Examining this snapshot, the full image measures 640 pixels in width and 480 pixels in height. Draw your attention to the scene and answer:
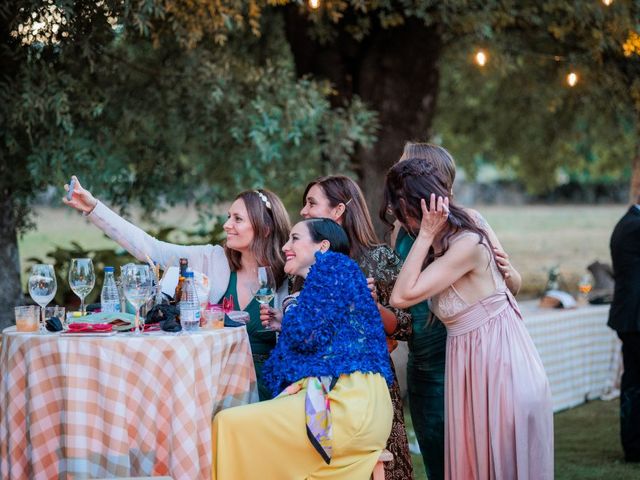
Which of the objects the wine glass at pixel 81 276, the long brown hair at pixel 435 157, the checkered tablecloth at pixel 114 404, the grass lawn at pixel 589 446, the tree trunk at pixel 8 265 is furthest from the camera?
the tree trunk at pixel 8 265

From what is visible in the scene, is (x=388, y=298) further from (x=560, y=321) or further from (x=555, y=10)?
(x=555, y=10)

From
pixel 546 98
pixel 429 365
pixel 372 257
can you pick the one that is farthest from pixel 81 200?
pixel 546 98

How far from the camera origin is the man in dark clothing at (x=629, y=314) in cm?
605

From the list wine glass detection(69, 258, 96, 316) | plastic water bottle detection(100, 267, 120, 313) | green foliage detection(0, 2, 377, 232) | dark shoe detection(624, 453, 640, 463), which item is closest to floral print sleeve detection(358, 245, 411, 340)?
plastic water bottle detection(100, 267, 120, 313)

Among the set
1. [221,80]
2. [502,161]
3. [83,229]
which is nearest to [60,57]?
[221,80]

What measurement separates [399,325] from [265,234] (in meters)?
0.78

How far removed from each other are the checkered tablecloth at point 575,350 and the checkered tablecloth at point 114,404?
13.9 feet

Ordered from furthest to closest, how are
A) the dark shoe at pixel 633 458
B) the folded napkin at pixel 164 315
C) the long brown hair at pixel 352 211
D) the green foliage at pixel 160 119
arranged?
the green foliage at pixel 160 119 < the dark shoe at pixel 633 458 < the long brown hair at pixel 352 211 < the folded napkin at pixel 164 315

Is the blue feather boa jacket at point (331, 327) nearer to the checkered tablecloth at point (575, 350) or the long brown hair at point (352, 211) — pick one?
the long brown hair at point (352, 211)

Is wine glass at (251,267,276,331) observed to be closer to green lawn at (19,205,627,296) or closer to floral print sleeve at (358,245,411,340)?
floral print sleeve at (358,245,411,340)

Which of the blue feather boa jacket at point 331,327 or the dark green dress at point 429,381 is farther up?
the blue feather boa jacket at point 331,327

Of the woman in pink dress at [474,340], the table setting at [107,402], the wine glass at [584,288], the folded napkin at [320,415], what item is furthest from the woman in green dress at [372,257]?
the wine glass at [584,288]

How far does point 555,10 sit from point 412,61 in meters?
1.48

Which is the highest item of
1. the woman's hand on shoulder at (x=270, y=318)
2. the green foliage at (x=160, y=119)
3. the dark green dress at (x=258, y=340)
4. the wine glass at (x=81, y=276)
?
the green foliage at (x=160, y=119)
